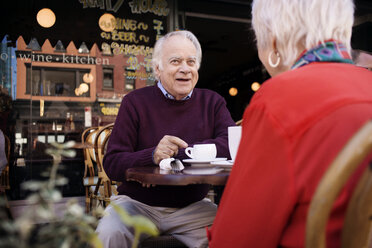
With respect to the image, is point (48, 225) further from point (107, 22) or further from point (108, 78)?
point (108, 78)

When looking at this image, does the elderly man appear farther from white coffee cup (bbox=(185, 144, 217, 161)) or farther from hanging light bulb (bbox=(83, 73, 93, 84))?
hanging light bulb (bbox=(83, 73, 93, 84))

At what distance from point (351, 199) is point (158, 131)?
131 centimetres

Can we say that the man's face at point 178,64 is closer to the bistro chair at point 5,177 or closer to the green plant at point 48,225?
the green plant at point 48,225

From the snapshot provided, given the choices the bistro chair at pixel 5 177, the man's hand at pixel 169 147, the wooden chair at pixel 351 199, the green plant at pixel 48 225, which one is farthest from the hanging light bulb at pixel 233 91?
the green plant at pixel 48 225

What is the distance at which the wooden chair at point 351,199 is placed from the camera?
548 millimetres

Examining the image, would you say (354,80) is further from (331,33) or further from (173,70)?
(173,70)

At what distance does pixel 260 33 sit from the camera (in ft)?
3.48

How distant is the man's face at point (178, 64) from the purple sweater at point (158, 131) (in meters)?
0.08

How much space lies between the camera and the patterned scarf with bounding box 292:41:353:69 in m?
0.92

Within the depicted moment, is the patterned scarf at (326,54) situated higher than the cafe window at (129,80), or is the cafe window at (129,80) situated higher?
the cafe window at (129,80)

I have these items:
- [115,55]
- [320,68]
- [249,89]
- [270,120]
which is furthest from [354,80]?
[249,89]

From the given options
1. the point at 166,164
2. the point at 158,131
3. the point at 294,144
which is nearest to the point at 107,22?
the point at 158,131

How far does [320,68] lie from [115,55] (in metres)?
5.27

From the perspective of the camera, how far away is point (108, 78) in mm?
6043
